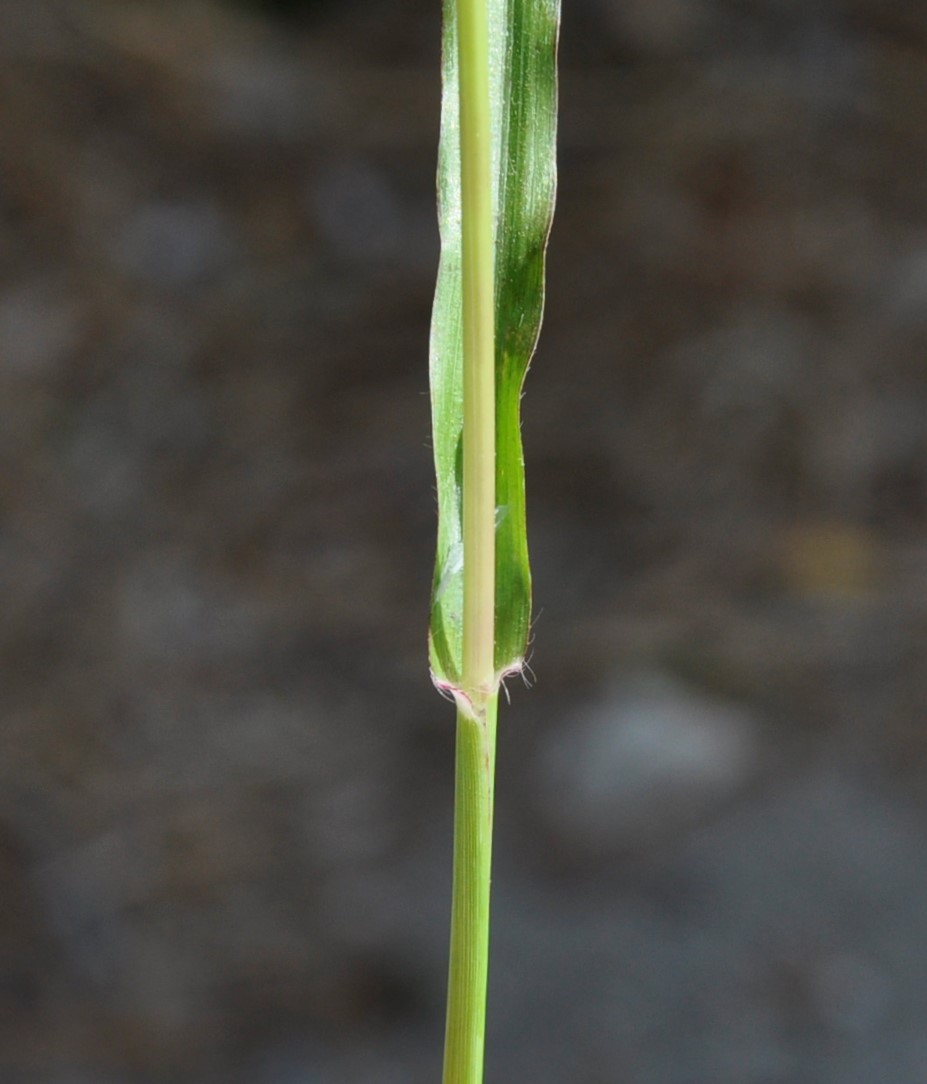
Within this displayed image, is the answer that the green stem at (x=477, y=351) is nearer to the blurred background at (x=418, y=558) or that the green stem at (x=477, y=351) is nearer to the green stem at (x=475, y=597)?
the green stem at (x=475, y=597)

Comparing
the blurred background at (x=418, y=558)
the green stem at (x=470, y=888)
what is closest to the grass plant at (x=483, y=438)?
the green stem at (x=470, y=888)

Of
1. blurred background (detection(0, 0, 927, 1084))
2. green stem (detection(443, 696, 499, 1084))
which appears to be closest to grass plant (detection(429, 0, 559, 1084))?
green stem (detection(443, 696, 499, 1084))

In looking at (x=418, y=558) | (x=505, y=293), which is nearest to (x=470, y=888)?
(x=505, y=293)

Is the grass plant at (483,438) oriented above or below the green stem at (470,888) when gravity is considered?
above

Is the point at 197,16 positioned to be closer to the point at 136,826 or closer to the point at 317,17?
the point at 317,17

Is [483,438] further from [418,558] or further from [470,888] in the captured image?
[418,558]

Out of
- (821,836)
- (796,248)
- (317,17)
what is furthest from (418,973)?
(317,17)

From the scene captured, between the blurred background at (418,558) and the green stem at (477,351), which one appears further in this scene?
the blurred background at (418,558)

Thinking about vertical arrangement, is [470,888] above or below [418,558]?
above
